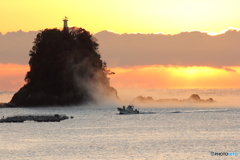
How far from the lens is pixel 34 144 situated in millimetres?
78250

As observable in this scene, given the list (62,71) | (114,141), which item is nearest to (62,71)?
(62,71)

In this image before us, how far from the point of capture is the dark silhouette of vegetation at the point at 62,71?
19112 cm

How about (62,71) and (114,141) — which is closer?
(114,141)

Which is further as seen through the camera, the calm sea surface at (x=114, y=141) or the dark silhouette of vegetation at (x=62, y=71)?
the dark silhouette of vegetation at (x=62, y=71)

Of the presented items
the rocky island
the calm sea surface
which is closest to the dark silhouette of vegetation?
the rocky island

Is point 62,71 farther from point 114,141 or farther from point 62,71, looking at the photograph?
point 114,141

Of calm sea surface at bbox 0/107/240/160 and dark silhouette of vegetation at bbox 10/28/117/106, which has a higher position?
dark silhouette of vegetation at bbox 10/28/117/106

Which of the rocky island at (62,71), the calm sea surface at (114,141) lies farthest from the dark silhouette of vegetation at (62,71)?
the calm sea surface at (114,141)

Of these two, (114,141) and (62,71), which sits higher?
(62,71)

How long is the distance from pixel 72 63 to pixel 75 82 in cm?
587

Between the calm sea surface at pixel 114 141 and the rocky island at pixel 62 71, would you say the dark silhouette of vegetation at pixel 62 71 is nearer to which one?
the rocky island at pixel 62 71

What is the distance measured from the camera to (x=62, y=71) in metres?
195

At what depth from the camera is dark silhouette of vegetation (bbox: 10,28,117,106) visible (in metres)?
191

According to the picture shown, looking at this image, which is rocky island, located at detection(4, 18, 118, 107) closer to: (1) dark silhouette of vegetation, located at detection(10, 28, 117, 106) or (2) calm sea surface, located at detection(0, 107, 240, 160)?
(1) dark silhouette of vegetation, located at detection(10, 28, 117, 106)
